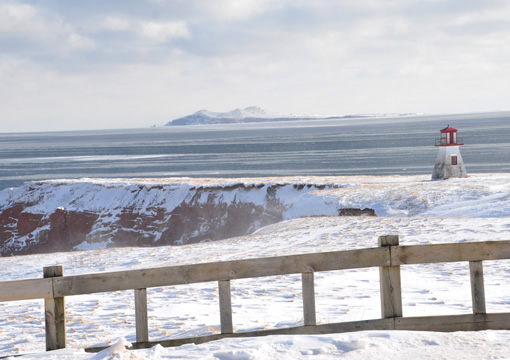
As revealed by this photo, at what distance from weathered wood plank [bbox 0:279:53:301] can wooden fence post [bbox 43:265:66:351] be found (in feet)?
0.29

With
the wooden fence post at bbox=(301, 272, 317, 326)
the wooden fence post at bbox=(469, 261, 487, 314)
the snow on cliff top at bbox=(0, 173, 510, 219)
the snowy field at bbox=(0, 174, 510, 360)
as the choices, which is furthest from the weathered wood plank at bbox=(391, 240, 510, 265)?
the snow on cliff top at bbox=(0, 173, 510, 219)

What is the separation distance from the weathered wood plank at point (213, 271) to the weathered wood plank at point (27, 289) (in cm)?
10

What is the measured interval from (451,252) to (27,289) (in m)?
4.96

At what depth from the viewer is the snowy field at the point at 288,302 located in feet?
21.5

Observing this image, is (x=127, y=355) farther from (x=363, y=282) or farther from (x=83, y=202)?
(x=83, y=202)

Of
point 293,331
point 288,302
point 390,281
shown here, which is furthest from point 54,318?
point 288,302

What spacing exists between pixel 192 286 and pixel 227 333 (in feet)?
22.3

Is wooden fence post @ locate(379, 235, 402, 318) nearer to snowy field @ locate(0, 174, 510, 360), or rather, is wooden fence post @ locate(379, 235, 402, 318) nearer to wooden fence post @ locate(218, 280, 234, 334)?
snowy field @ locate(0, 174, 510, 360)

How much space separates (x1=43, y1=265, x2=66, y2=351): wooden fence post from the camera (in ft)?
22.8

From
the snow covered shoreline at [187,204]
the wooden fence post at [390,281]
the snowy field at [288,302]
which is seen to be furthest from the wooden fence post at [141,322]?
the snow covered shoreline at [187,204]

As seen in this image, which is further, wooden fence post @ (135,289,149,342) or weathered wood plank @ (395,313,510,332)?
weathered wood plank @ (395,313,510,332)

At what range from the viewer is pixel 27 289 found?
22.8 ft

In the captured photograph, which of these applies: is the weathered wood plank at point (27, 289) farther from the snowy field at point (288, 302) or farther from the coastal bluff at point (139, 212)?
the coastal bluff at point (139, 212)

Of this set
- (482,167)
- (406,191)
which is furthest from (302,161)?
(406,191)
